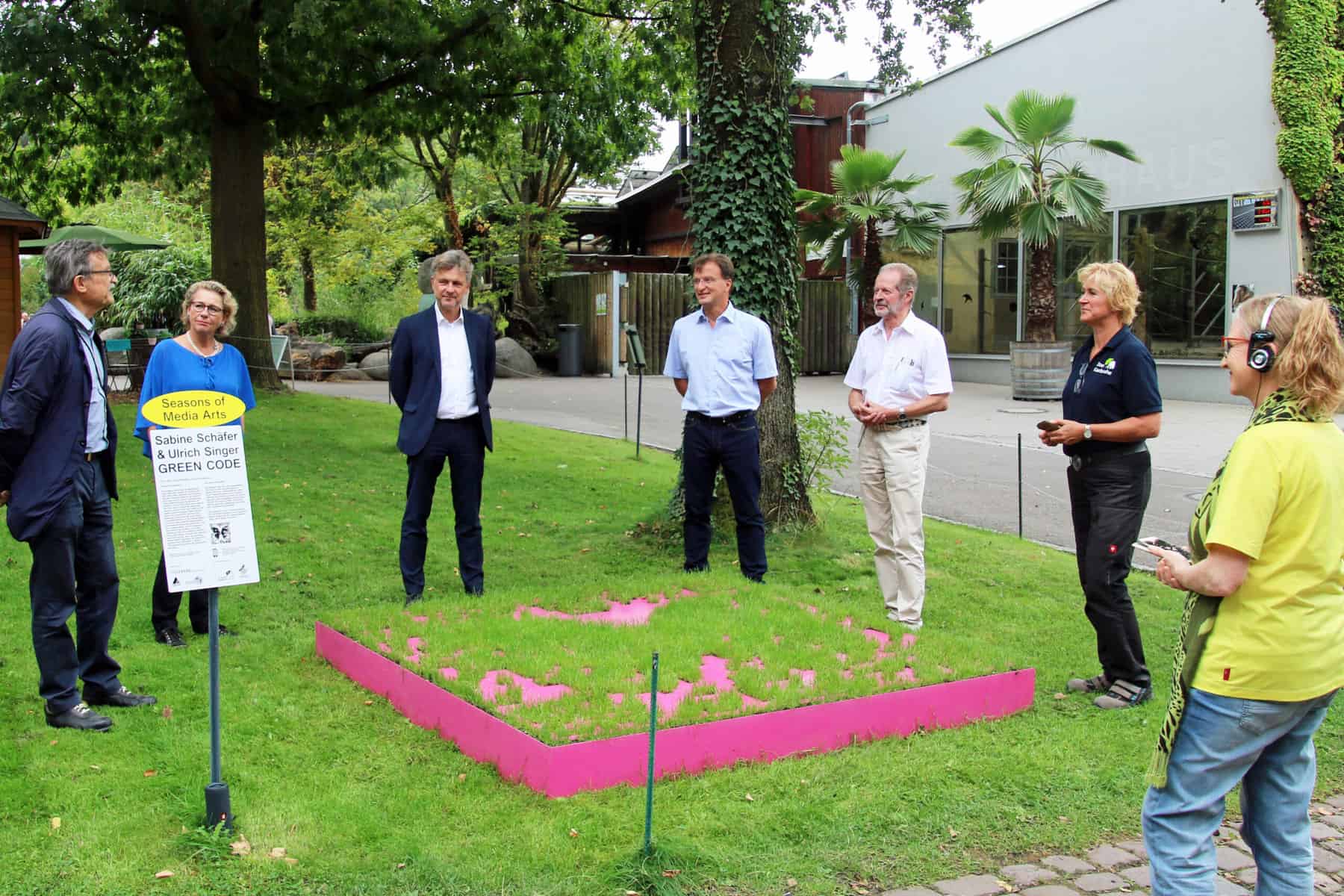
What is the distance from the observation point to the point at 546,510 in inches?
408

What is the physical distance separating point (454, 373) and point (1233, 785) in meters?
4.80

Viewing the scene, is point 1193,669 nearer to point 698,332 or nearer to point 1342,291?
point 698,332

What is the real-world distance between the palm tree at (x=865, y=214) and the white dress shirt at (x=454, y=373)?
17.6m

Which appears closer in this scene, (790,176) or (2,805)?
(2,805)

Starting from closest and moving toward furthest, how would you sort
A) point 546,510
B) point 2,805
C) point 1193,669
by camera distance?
point 1193,669 → point 2,805 → point 546,510

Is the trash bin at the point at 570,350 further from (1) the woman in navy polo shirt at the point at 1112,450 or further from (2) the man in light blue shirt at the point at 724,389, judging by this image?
(1) the woman in navy polo shirt at the point at 1112,450

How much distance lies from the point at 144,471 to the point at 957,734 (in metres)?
8.43

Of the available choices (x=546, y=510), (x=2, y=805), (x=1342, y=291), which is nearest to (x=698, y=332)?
(x=546, y=510)

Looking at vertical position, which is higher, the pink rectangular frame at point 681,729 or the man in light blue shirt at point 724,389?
the man in light blue shirt at point 724,389

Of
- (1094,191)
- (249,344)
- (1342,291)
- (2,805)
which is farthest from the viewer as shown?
(1094,191)

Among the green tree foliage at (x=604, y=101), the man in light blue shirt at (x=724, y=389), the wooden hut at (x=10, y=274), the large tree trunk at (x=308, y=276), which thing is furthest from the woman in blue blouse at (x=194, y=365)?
the large tree trunk at (x=308, y=276)

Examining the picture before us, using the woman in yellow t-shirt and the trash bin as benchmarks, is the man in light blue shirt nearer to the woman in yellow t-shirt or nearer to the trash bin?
the woman in yellow t-shirt

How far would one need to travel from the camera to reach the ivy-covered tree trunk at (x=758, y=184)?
852cm

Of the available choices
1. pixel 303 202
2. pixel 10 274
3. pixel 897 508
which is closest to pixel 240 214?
pixel 10 274
